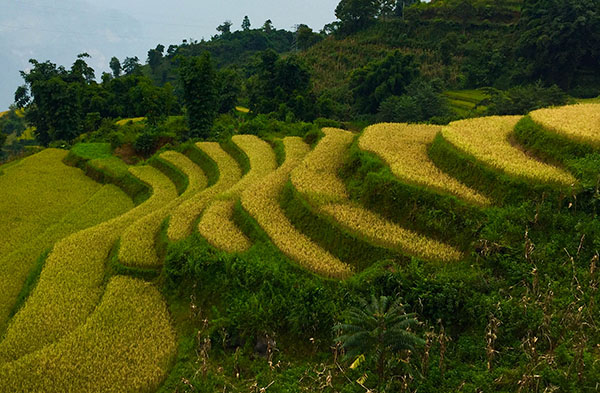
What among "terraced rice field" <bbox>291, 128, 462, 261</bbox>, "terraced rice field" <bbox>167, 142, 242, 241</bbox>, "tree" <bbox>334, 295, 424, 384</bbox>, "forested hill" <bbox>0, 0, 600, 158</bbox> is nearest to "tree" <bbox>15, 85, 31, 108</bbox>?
"forested hill" <bbox>0, 0, 600, 158</bbox>

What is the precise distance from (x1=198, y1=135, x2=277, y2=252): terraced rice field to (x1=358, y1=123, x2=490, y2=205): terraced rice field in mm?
Result: 3837

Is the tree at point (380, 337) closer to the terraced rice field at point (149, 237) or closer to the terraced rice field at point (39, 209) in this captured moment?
the terraced rice field at point (149, 237)

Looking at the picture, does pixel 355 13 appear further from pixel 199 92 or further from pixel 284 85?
pixel 199 92

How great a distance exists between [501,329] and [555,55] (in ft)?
96.1

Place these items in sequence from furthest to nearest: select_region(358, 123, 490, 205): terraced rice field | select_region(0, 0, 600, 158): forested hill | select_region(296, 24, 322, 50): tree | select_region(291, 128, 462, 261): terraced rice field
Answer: select_region(296, 24, 322, 50): tree < select_region(0, 0, 600, 158): forested hill < select_region(358, 123, 490, 205): terraced rice field < select_region(291, 128, 462, 261): terraced rice field

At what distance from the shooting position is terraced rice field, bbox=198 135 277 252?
382 inches

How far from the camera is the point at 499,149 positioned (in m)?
10.7

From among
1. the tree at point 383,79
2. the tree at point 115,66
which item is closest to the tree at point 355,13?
the tree at point 383,79

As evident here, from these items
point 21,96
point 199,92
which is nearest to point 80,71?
point 21,96

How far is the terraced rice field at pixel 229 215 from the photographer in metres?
9.71

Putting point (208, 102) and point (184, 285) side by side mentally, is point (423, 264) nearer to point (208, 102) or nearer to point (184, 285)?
point (184, 285)

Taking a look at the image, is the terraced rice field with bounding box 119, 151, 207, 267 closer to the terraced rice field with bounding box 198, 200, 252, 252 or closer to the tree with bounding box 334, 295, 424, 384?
the terraced rice field with bounding box 198, 200, 252, 252

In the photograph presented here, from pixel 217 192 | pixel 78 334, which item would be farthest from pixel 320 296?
pixel 217 192

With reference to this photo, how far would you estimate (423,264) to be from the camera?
7711mm
